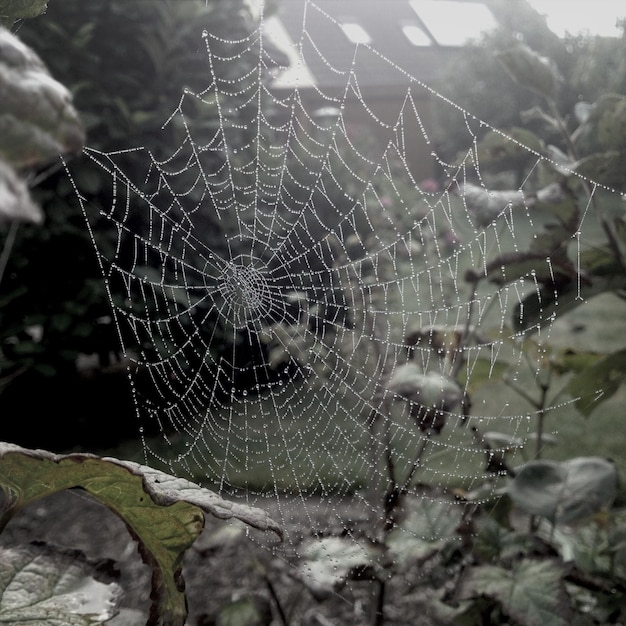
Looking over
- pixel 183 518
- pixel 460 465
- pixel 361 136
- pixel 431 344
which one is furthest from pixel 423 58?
pixel 183 518

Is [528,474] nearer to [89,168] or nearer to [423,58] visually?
[89,168]

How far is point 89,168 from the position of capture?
7.50ft

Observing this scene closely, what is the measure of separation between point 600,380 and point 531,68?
2.17 feet

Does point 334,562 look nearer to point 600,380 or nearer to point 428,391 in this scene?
point 428,391

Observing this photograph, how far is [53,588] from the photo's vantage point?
0.65 metres

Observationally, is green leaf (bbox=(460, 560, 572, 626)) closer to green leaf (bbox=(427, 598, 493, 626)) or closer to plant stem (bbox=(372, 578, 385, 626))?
green leaf (bbox=(427, 598, 493, 626))

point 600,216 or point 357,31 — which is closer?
point 600,216

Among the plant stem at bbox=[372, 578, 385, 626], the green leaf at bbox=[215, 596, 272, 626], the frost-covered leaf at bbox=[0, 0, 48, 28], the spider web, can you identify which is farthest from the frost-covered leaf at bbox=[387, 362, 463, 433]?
the frost-covered leaf at bbox=[0, 0, 48, 28]

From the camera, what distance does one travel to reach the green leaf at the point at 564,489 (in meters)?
1.29

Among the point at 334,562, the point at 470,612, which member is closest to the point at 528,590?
the point at 470,612

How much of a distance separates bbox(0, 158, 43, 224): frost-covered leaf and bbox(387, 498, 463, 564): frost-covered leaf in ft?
4.25

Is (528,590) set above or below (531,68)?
below

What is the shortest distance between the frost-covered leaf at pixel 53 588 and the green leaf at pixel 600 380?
1093 millimetres

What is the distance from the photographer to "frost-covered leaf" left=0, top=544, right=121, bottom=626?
2.00 feet
